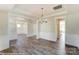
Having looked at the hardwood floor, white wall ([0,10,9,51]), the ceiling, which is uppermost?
the ceiling

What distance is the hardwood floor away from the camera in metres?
1.75

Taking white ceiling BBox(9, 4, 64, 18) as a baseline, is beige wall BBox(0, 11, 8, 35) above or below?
below

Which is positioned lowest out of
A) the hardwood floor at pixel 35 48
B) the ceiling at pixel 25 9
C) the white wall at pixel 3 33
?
the hardwood floor at pixel 35 48

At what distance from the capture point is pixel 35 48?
1769 mm

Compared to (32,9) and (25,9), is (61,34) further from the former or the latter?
(25,9)

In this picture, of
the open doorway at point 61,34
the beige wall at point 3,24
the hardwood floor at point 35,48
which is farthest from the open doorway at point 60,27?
the beige wall at point 3,24

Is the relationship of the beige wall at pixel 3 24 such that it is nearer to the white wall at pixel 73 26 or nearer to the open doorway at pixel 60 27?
the open doorway at pixel 60 27

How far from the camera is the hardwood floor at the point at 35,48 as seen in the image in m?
1.75

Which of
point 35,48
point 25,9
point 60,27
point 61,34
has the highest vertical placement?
point 25,9

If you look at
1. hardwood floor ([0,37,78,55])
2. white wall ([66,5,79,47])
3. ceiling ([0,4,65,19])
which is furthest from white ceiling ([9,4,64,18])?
hardwood floor ([0,37,78,55])

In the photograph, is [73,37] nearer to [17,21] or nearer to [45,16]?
[45,16]

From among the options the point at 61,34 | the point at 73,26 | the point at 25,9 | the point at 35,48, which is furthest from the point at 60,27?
the point at 25,9

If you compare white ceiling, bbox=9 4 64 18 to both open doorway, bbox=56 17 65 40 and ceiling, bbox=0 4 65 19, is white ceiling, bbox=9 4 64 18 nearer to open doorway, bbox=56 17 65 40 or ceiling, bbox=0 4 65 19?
ceiling, bbox=0 4 65 19

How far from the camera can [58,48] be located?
1.75m
